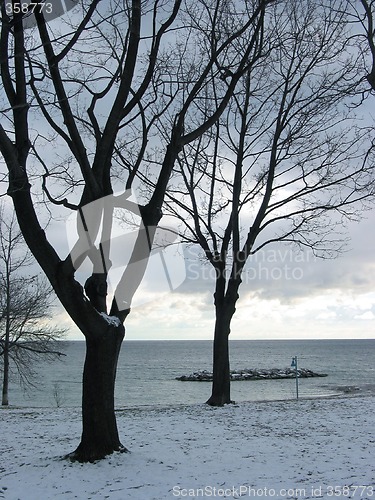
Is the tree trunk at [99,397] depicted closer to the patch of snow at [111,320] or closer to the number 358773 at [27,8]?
the patch of snow at [111,320]

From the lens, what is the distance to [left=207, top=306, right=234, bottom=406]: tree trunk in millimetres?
14662

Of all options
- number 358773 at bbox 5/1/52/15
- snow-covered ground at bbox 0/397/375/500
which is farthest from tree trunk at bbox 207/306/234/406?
number 358773 at bbox 5/1/52/15

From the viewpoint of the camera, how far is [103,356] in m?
7.85

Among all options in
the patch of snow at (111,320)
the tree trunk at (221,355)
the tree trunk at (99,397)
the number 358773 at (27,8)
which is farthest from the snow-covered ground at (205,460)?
the number 358773 at (27,8)

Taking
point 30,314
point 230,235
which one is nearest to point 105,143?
point 230,235

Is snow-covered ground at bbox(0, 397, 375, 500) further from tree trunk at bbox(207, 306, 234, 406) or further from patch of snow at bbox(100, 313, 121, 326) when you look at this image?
tree trunk at bbox(207, 306, 234, 406)

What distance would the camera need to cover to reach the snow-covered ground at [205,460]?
6.26 m

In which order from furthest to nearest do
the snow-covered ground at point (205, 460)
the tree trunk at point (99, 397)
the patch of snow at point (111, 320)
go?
the patch of snow at point (111, 320) → the tree trunk at point (99, 397) → the snow-covered ground at point (205, 460)

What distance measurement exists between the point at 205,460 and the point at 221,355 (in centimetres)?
722

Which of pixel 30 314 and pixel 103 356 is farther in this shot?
pixel 30 314

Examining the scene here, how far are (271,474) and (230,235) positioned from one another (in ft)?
29.9

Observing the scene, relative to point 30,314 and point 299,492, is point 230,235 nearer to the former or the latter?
point 299,492

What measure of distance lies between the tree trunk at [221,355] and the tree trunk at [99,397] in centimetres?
701

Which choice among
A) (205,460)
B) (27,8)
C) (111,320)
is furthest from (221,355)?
(27,8)
